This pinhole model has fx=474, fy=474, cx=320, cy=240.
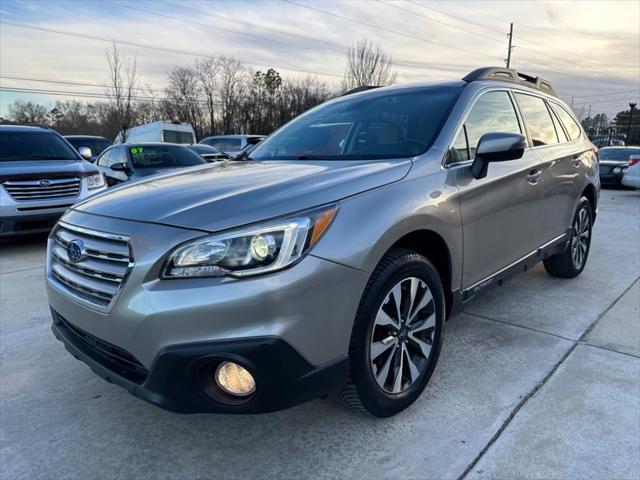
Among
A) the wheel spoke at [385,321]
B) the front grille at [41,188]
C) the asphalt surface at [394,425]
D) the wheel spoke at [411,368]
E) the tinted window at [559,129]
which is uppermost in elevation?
the tinted window at [559,129]

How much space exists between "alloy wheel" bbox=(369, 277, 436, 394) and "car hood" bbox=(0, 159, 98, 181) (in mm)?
5699

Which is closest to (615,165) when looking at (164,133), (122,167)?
(122,167)

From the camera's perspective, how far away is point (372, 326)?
2104 millimetres

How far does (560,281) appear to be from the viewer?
15.5ft

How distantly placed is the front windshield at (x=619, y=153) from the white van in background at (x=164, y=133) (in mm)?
17082

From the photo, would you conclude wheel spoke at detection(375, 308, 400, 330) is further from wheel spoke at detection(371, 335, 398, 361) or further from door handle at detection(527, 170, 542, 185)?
door handle at detection(527, 170, 542, 185)

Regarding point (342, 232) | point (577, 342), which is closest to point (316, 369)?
point (342, 232)

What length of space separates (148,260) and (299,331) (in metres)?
0.65

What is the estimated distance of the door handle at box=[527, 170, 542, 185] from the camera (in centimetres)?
343

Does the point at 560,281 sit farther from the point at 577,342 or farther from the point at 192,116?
the point at 192,116

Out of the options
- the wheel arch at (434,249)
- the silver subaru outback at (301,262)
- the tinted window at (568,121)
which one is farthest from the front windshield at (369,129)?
the tinted window at (568,121)

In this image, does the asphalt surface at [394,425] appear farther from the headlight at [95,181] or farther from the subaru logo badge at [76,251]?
the headlight at [95,181]

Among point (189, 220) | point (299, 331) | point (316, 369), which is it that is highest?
point (189, 220)

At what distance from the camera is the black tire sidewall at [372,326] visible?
2055mm
